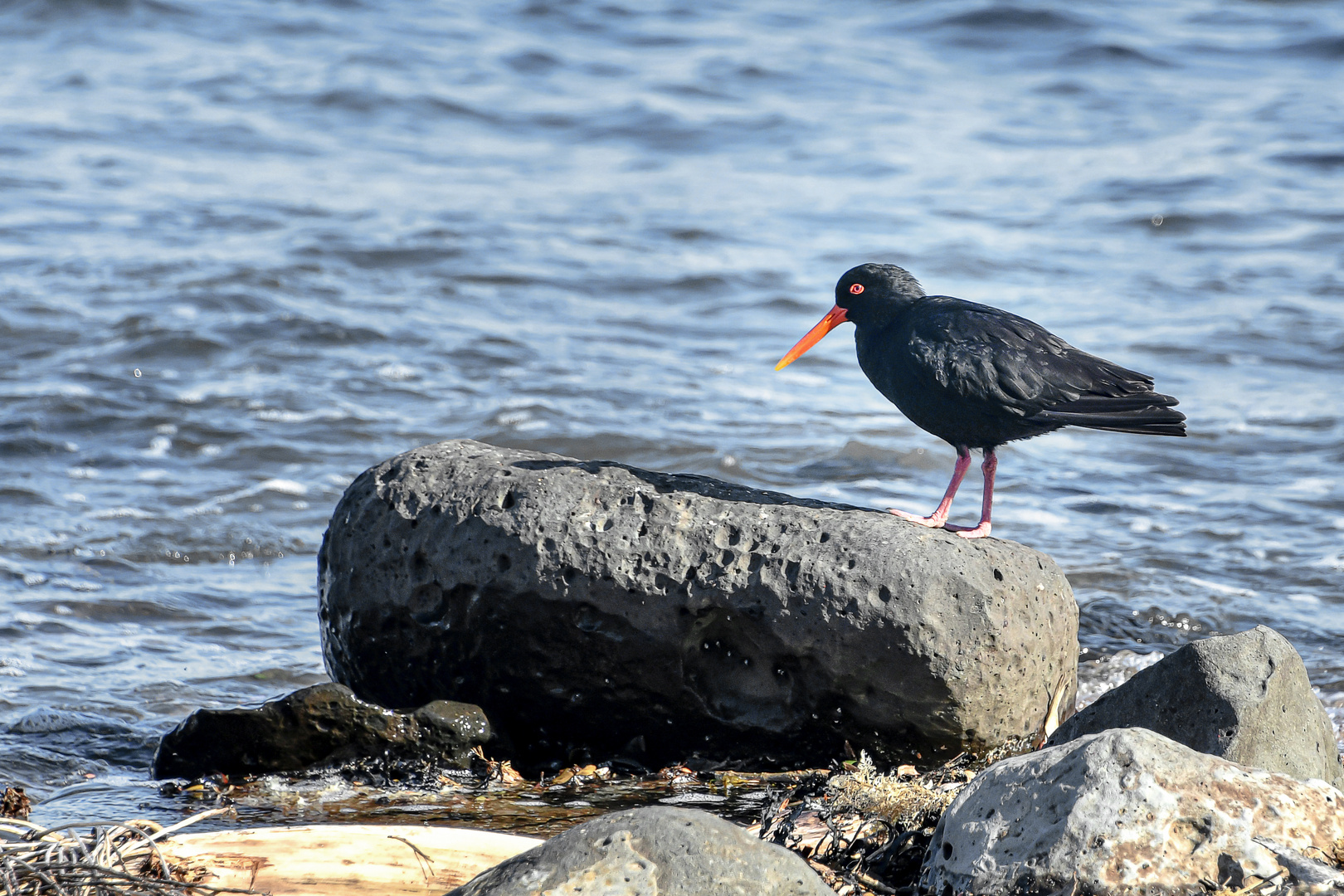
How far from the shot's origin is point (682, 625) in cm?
454

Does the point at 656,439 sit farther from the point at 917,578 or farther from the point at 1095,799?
the point at 1095,799

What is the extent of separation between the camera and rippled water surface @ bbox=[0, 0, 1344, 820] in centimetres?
707

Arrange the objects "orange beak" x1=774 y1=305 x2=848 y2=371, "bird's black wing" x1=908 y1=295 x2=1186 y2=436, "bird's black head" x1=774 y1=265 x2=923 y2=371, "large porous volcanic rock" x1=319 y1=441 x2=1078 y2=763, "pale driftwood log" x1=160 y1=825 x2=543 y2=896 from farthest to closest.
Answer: "orange beak" x1=774 y1=305 x2=848 y2=371 < "bird's black head" x1=774 y1=265 x2=923 y2=371 < "bird's black wing" x1=908 y1=295 x2=1186 y2=436 < "large porous volcanic rock" x1=319 y1=441 x2=1078 y2=763 < "pale driftwood log" x1=160 y1=825 x2=543 y2=896

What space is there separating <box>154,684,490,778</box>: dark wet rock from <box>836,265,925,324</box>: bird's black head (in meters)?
2.11

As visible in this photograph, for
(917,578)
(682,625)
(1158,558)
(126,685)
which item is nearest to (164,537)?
(126,685)

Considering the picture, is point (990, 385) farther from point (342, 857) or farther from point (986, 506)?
point (342, 857)

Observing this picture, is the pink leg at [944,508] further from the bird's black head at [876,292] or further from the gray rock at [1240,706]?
the gray rock at [1240,706]

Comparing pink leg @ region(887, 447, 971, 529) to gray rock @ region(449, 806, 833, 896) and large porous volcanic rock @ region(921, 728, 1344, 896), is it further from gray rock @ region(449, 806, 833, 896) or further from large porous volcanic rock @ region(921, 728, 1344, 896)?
gray rock @ region(449, 806, 833, 896)

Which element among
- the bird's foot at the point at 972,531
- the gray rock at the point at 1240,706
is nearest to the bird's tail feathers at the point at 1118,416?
the bird's foot at the point at 972,531

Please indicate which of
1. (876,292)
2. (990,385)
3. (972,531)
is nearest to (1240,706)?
(972,531)

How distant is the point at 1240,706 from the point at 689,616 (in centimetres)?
170

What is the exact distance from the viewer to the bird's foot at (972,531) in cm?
480

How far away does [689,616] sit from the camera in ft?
14.9

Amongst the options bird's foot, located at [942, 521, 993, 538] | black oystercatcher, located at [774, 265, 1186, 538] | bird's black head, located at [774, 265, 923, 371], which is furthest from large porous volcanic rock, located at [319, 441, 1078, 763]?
bird's black head, located at [774, 265, 923, 371]
